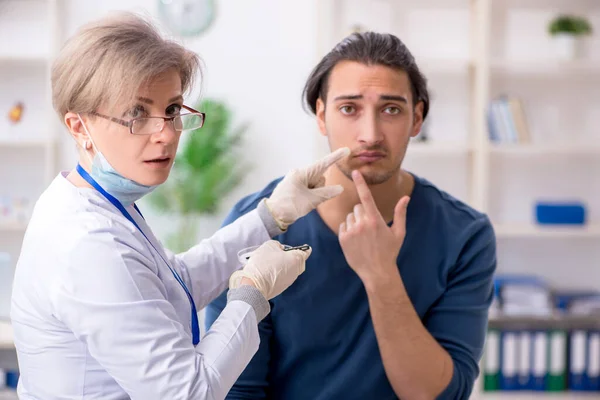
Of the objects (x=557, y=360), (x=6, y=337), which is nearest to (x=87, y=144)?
(x=6, y=337)

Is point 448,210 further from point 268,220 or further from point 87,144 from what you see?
point 87,144

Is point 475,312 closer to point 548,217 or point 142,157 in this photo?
point 142,157

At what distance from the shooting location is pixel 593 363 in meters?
3.37

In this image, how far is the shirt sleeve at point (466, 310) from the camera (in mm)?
1536

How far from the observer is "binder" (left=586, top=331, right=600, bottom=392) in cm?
334

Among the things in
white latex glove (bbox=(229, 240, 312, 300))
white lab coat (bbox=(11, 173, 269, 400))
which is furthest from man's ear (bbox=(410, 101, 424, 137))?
white lab coat (bbox=(11, 173, 269, 400))

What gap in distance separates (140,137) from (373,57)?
0.67 m

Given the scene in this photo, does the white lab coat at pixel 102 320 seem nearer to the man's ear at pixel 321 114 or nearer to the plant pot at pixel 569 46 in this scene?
the man's ear at pixel 321 114

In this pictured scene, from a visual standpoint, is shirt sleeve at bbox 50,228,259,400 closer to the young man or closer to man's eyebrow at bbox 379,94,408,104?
the young man

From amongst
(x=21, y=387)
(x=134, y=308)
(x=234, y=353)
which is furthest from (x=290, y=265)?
(x=21, y=387)

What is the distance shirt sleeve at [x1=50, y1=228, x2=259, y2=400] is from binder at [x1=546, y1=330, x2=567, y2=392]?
259 cm

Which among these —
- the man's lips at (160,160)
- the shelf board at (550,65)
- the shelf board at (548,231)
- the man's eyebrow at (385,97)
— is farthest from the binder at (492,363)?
the man's lips at (160,160)

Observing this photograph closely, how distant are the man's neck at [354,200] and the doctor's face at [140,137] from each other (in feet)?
1.87

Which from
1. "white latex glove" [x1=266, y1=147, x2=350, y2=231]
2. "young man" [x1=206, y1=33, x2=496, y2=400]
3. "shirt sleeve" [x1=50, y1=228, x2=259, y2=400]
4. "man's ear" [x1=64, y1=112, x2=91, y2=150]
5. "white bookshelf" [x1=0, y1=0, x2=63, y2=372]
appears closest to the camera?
"shirt sleeve" [x1=50, y1=228, x2=259, y2=400]
